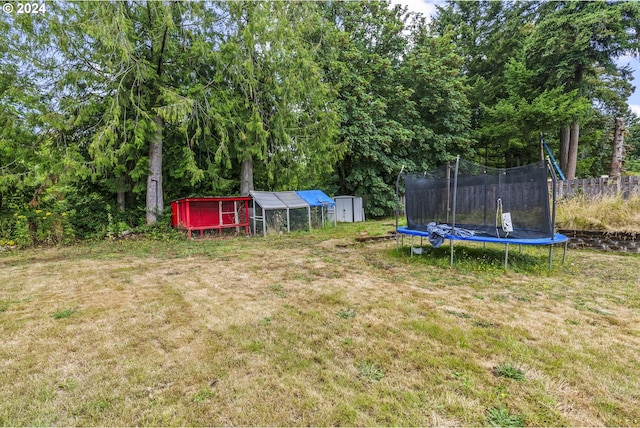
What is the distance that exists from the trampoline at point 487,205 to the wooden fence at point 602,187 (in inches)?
142

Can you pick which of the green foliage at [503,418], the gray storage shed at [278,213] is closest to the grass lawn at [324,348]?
the green foliage at [503,418]

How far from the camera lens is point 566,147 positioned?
1508cm

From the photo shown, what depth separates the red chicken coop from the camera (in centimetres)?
966

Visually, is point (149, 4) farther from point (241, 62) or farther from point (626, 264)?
point (626, 264)

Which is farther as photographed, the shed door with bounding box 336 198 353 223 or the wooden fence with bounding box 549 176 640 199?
the shed door with bounding box 336 198 353 223

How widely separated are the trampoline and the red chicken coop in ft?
20.2

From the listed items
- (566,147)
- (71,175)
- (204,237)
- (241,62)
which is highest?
(241,62)

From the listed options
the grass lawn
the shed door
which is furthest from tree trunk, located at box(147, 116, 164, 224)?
the shed door

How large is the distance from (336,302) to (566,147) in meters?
17.4

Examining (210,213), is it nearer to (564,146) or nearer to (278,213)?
(278,213)

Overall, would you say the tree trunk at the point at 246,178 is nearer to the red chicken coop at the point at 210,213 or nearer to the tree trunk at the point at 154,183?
the red chicken coop at the point at 210,213

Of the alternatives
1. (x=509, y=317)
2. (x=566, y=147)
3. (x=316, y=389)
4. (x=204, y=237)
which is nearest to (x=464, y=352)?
(x=509, y=317)

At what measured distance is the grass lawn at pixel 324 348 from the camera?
1.75 m

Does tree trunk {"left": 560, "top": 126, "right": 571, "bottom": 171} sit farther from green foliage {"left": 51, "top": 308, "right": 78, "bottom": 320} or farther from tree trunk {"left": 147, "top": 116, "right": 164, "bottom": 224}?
green foliage {"left": 51, "top": 308, "right": 78, "bottom": 320}
